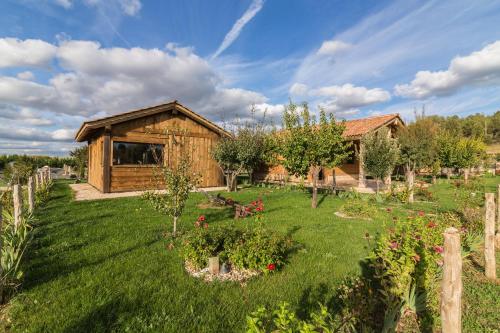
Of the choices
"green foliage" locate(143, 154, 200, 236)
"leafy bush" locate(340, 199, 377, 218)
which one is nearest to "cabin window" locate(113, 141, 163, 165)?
"green foliage" locate(143, 154, 200, 236)

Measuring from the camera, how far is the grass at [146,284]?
3215mm

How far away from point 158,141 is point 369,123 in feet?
48.0

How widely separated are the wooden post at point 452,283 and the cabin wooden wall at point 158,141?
11428 millimetres

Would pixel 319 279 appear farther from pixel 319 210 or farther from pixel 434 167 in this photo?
pixel 434 167

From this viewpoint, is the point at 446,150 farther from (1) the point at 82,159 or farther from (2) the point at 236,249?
(1) the point at 82,159

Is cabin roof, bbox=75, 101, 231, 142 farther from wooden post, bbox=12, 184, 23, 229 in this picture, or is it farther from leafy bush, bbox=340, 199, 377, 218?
leafy bush, bbox=340, 199, 377, 218

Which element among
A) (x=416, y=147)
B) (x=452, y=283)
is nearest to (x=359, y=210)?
(x=452, y=283)

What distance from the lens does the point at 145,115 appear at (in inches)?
579

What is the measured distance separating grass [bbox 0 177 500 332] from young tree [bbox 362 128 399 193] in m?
6.56

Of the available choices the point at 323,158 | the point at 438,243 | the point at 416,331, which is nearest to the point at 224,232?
the point at 416,331

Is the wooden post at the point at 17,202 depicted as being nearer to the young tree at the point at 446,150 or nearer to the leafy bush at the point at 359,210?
the leafy bush at the point at 359,210

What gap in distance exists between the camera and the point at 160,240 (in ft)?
20.4

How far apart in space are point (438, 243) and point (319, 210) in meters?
5.63

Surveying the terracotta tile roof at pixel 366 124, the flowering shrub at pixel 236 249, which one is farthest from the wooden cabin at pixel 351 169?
the flowering shrub at pixel 236 249
